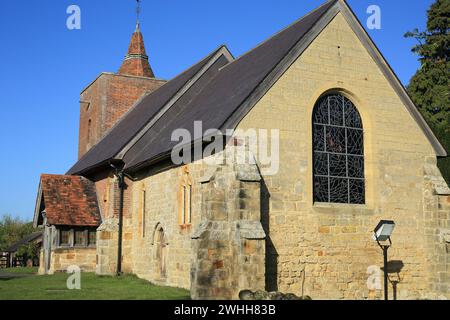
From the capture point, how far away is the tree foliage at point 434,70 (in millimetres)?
33188

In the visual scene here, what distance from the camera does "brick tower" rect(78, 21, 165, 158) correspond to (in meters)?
30.2

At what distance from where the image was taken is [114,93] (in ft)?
99.8

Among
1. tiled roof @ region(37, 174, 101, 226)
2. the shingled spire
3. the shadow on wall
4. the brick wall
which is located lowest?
the shadow on wall

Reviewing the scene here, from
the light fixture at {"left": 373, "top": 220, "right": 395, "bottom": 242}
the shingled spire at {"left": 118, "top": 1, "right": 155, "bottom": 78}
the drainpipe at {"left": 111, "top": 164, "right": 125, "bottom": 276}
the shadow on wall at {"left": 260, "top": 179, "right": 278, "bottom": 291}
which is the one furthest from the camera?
the shingled spire at {"left": 118, "top": 1, "right": 155, "bottom": 78}

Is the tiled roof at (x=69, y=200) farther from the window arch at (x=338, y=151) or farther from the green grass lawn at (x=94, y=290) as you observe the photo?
the window arch at (x=338, y=151)

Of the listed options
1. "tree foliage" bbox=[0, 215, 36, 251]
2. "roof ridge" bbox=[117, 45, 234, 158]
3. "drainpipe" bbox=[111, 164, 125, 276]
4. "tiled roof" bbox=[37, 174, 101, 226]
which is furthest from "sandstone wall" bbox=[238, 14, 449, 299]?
"tree foliage" bbox=[0, 215, 36, 251]

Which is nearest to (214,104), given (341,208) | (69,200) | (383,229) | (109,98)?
(341,208)

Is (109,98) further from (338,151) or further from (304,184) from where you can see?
(304,184)

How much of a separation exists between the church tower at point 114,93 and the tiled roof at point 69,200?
4130mm

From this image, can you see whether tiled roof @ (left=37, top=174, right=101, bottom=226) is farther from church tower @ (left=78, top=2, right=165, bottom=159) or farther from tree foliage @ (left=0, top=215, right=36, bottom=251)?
tree foliage @ (left=0, top=215, right=36, bottom=251)

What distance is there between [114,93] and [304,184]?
16686 millimetres

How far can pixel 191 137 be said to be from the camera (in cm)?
1712

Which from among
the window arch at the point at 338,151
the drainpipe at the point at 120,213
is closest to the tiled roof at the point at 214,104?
the drainpipe at the point at 120,213

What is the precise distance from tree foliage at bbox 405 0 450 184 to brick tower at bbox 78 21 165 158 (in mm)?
15080
